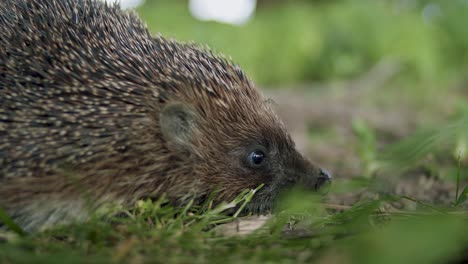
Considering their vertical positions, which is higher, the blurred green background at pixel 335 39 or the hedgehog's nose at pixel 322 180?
the blurred green background at pixel 335 39

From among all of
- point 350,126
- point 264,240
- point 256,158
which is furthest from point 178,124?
point 350,126

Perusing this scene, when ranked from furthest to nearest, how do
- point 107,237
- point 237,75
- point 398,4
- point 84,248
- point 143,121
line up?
point 398,4
point 237,75
point 143,121
point 107,237
point 84,248

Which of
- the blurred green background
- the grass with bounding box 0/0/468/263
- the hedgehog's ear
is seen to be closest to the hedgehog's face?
the hedgehog's ear

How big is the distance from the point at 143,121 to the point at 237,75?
3.33 feet

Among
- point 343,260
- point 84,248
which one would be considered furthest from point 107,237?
point 343,260

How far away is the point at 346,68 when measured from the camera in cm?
1484

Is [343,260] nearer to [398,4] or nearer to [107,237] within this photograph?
[107,237]

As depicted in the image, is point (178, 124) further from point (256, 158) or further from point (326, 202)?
point (326, 202)

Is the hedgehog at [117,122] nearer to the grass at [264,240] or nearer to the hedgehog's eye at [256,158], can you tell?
the hedgehog's eye at [256,158]

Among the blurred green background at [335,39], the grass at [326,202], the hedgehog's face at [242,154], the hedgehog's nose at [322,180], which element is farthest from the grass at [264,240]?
the blurred green background at [335,39]

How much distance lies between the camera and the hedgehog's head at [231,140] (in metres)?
4.18

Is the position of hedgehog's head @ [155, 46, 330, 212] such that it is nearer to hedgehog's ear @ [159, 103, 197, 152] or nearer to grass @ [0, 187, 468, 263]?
hedgehog's ear @ [159, 103, 197, 152]

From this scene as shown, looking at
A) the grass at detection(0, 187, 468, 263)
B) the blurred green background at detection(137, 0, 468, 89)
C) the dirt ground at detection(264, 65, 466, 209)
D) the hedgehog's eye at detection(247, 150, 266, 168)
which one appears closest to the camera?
the grass at detection(0, 187, 468, 263)

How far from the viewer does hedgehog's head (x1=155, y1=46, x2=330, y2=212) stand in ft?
13.7
